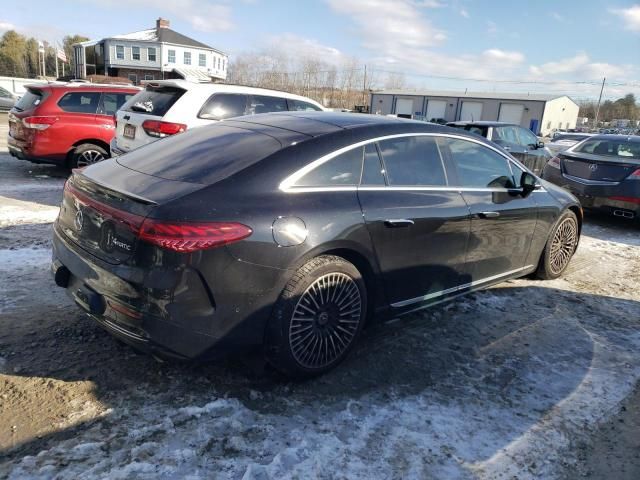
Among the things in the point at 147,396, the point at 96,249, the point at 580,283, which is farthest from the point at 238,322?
the point at 580,283

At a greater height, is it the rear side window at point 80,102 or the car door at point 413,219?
the rear side window at point 80,102

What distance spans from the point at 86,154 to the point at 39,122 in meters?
0.88

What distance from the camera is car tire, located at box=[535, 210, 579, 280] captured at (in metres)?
5.23

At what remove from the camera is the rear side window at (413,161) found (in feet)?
11.8

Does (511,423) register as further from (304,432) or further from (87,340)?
(87,340)

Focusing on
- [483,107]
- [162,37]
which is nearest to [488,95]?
[483,107]

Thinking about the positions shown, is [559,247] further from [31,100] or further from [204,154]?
[31,100]

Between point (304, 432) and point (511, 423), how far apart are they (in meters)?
1.24

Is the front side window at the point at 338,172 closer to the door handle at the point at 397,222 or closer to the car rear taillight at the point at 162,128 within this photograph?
the door handle at the point at 397,222

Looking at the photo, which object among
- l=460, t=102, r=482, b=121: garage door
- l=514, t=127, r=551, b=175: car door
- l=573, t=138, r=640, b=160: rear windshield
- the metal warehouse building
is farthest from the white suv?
l=460, t=102, r=482, b=121: garage door

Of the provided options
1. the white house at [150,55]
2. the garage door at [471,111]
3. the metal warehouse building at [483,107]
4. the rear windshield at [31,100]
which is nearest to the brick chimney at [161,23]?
the white house at [150,55]

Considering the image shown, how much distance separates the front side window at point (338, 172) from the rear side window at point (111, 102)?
7.37 meters

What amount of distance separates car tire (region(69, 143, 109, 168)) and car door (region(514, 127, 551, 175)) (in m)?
9.01

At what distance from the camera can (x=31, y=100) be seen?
29.5 feet
